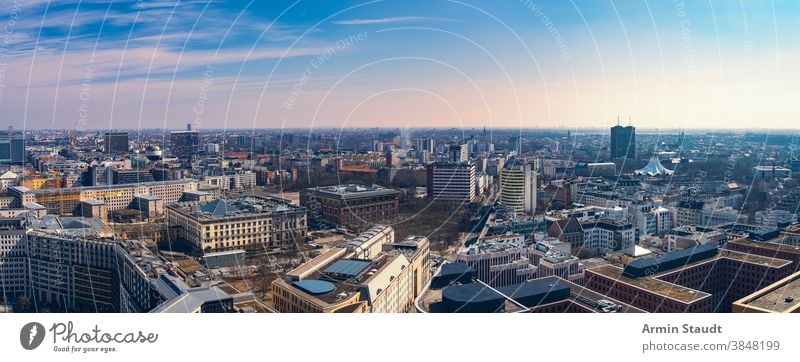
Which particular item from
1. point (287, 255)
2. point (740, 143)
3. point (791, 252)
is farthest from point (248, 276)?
point (740, 143)

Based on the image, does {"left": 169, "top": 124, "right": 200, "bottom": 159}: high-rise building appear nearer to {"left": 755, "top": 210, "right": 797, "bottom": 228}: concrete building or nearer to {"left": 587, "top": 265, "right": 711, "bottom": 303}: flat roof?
{"left": 587, "top": 265, "right": 711, "bottom": 303}: flat roof

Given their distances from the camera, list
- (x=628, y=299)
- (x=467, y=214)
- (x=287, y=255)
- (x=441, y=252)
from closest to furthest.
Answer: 1. (x=628, y=299)
2. (x=287, y=255)
3. (x=441, y=252)
4. (x=467, y=214)

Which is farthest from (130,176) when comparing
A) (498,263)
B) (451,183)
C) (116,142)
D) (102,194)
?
(498,263)

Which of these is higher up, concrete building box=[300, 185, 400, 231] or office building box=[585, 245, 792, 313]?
concrete building box=[300, 185, 400, 231]

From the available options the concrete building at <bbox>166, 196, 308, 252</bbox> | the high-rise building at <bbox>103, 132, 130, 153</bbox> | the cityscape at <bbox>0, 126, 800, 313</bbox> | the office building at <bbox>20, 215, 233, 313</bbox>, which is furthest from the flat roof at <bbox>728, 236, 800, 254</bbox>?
the high-rise building at <bbox>103, 132, 130, 153</bbox>

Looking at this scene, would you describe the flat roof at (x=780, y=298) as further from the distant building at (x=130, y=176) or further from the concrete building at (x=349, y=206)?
the distant building at (x=130, y=176)

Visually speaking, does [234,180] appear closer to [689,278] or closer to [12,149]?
[12,149]
